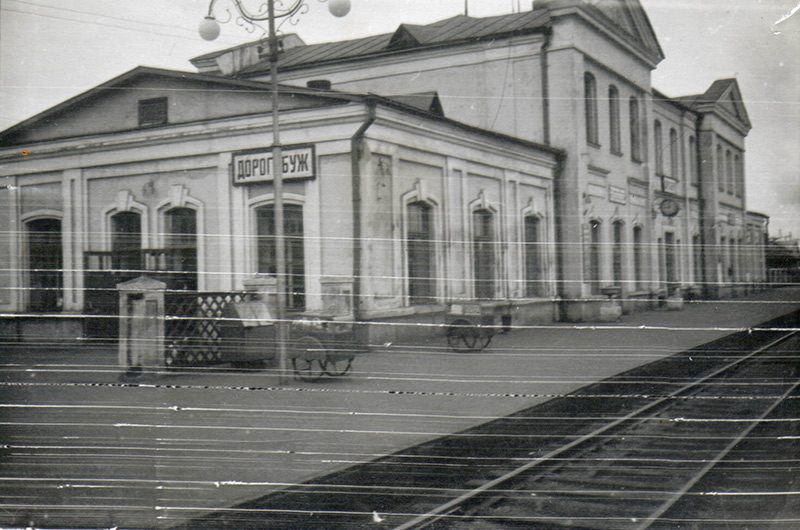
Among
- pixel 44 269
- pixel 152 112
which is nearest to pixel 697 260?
pixel 152 112

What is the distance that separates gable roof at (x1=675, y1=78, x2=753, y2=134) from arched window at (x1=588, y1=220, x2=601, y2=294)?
402 mm

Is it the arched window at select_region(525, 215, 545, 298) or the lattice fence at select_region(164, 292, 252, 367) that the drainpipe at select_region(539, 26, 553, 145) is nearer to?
the arched window at select_region(525, 215, 545, 298)

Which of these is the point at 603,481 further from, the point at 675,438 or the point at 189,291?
the point at 189,291

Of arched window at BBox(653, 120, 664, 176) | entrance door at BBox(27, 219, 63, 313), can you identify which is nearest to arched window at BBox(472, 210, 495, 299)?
arched window at BBox(653, 120, 664, 176)

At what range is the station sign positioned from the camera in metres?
1.59

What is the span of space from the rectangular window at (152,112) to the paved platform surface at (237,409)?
0.53 metres

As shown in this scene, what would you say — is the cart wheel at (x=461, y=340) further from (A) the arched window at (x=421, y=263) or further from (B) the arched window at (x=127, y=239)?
(B) the arched window at (x=127, y=239)

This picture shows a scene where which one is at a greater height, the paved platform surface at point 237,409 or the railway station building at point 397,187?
the railway station building at point 397,187

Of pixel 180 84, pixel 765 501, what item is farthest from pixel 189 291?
pixel 765 501

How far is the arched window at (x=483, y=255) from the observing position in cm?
165

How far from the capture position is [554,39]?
5.45ft

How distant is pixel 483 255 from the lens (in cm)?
166

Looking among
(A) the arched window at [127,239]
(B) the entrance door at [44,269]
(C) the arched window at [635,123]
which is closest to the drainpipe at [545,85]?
(C) the arched window at [635,123]

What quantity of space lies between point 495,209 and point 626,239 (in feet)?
1.20
